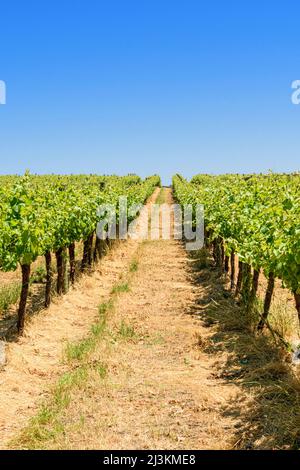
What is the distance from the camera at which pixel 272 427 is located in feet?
21.7

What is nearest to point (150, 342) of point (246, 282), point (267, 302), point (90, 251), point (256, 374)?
point (267, 302)

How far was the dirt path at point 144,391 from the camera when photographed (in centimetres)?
A: 651

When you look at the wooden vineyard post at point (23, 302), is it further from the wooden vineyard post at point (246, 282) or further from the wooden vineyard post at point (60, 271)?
the wooden vineyard post at point (246, 282)

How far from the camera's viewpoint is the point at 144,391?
790 centimetres

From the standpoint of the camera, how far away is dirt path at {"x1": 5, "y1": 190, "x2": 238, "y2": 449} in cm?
651

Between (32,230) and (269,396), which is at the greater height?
(32,230)

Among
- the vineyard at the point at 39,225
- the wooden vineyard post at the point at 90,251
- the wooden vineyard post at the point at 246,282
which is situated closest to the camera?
the vineyard at the point at 39,225

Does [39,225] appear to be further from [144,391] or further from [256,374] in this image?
Result: [256,374]

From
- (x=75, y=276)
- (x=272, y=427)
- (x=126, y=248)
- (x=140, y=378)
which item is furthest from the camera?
(x=126, y=248)

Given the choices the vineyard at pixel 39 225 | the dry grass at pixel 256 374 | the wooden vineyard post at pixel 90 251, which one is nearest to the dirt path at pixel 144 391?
the dry grass at pixel 256 374

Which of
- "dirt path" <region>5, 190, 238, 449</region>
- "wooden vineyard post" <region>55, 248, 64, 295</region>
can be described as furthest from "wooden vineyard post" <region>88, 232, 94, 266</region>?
"dirt path" <region>5, 190, 238, 449</region>
